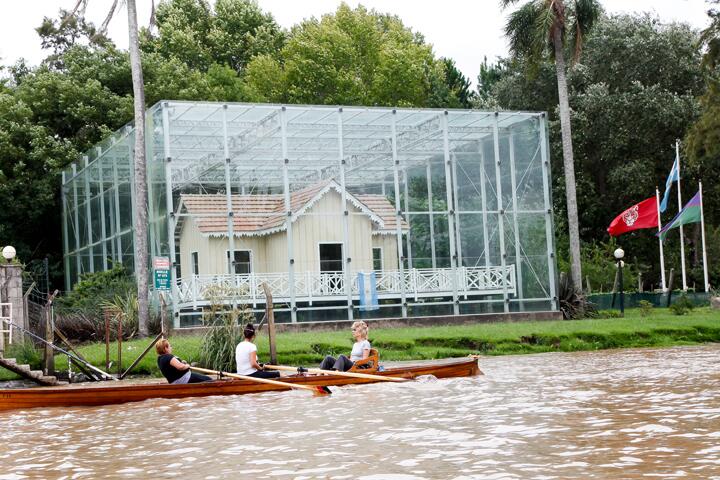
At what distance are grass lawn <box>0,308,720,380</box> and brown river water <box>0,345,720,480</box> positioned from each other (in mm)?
6613

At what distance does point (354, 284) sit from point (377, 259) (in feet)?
3.95

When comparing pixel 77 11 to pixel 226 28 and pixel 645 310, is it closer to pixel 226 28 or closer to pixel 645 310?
pixel 645 310

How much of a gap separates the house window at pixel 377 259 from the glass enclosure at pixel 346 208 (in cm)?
3

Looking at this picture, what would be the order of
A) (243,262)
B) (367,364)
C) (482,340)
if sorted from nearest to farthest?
(367,364)
(482,340)
(243,262)

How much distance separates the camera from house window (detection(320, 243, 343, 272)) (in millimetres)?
34094

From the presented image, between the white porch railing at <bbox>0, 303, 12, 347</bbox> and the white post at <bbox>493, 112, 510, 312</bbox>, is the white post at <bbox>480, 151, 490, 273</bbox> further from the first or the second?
the white porch railing at <bbox>0, 303, 12, 347</bbox>

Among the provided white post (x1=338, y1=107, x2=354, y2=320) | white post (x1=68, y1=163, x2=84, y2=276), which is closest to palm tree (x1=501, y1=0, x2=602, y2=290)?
white post (x1=338, y1=107, x2=354, y2=320)

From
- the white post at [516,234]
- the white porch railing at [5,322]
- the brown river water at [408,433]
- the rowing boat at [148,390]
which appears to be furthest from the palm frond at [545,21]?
the rowing boat at [148,390]

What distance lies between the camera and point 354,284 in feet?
112

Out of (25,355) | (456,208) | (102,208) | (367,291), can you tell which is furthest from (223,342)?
(102,208)

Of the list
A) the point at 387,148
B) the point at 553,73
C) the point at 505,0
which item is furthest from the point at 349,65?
the point at 387,148

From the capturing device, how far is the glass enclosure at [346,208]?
107 ft

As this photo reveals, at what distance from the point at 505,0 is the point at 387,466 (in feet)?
103

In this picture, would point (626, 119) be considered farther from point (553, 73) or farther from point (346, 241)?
point (346, 241)
